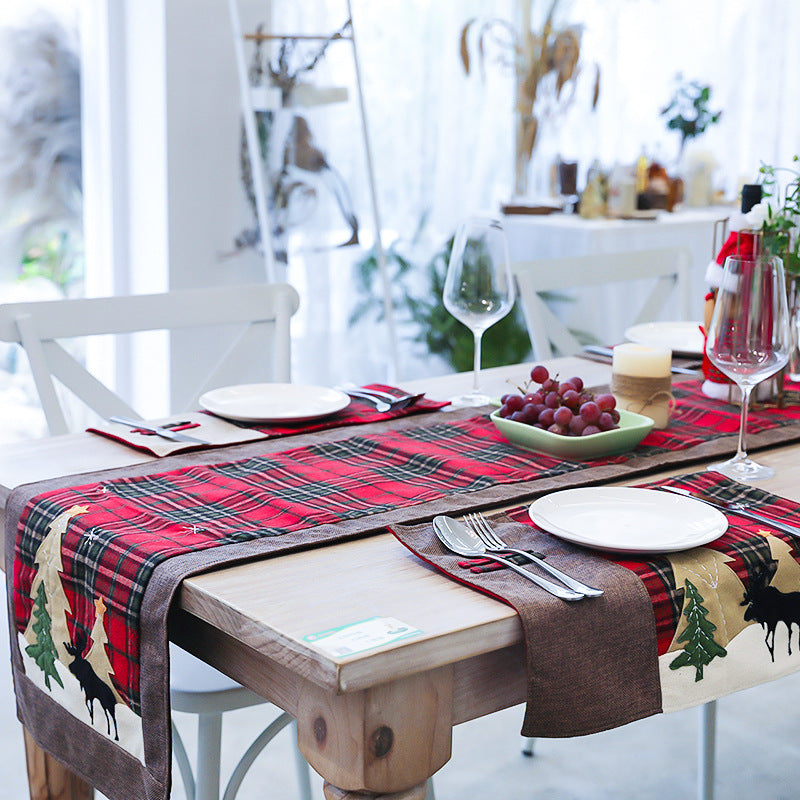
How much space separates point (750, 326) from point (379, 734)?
2.11ft

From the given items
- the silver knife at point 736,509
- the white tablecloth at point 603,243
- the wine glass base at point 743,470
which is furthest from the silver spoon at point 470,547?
the white tablecloth at point 603,243

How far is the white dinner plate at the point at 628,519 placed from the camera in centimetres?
99

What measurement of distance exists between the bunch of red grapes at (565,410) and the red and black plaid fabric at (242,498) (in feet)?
0.13

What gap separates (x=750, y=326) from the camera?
1.21 metres

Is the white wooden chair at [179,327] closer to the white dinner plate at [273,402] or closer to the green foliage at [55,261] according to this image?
the white dinner plate at [273,402]

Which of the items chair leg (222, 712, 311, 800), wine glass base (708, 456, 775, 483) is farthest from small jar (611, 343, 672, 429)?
chair leg (222, 712, 311, 800)

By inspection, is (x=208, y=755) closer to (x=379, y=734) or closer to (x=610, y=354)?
(x=379, y=734)

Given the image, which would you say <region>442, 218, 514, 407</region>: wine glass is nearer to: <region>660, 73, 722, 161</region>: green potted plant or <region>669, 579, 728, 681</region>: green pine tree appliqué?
<region>669, 579, 728, 681</region>: green pine tree appliqué

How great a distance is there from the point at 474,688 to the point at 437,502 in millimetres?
268

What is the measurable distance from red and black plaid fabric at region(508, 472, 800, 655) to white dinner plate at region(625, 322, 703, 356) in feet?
2.31

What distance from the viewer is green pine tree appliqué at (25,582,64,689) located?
3.55 ft

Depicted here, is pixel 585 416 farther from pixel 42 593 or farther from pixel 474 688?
pixel 42 593

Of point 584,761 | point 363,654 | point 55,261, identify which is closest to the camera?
point 363,654

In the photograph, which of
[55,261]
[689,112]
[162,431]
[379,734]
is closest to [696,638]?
[379,734]
